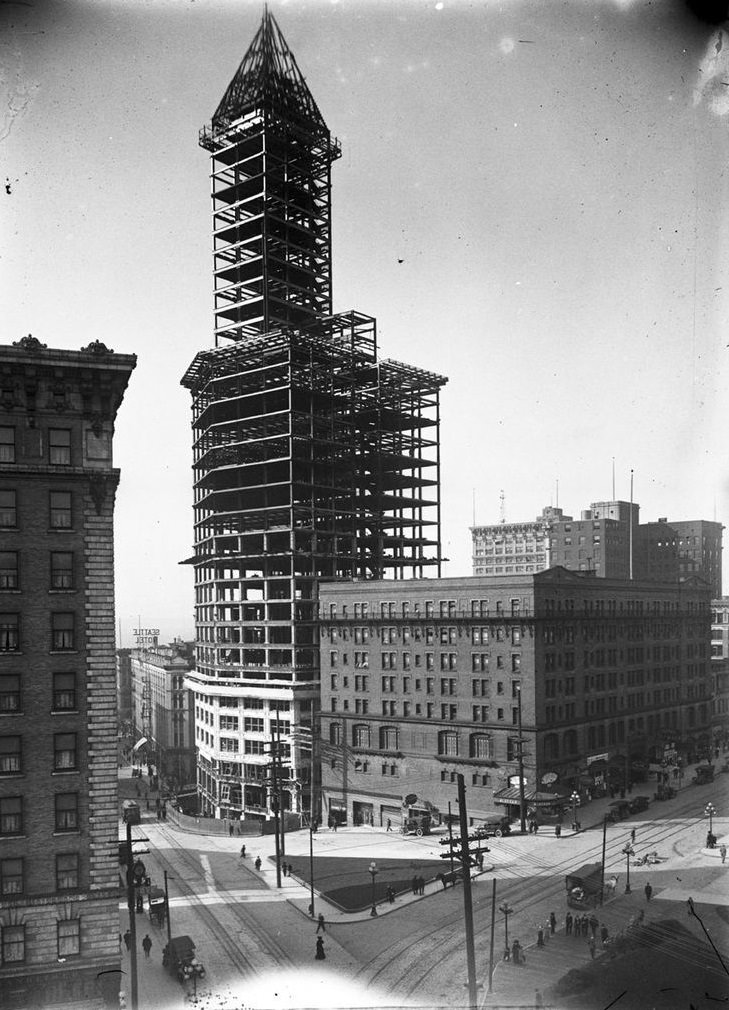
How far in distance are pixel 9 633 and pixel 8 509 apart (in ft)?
18.4

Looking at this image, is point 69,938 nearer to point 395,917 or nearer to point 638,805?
point 395,917

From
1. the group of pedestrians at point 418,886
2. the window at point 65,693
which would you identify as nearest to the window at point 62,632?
the window at point 65,693

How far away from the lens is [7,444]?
129 ft

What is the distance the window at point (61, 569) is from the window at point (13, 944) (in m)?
14.7

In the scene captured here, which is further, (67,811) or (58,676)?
(58,676)

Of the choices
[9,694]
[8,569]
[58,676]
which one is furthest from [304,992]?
[8,569]

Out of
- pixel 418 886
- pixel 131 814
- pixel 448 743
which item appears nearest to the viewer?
pixel 131 814

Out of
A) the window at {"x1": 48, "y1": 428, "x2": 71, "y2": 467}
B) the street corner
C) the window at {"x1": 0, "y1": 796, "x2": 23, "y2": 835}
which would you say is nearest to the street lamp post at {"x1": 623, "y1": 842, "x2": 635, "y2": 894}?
the street corner

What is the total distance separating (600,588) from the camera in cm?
8969

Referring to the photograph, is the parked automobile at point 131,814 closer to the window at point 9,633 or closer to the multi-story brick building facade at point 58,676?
the multi-story brick building facade at point 58,676

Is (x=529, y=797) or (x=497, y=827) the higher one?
(x=529, y=797)

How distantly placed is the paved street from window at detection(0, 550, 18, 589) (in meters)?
20.2

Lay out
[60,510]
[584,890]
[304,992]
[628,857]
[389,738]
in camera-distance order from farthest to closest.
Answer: [389,738] → [628,857] → [584,890] → [304,992] → [60,510]

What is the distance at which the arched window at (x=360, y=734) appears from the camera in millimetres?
87812
